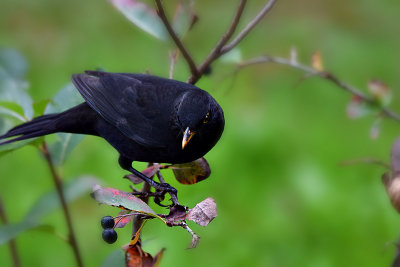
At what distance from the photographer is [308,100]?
19.6ft

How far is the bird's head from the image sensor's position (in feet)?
8.30

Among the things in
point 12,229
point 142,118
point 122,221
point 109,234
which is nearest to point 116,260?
point 109,234

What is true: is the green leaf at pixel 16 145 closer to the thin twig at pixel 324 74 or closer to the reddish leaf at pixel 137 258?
the reddish leaf at pixel 137 258

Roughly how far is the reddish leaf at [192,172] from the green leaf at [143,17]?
510 millimetres

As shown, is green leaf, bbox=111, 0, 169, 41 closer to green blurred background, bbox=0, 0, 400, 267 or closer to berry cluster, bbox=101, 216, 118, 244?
green blurred background, bbox=0, 0, 400, 267

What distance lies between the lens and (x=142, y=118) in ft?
9.19

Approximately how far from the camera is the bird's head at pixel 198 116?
253 centimetres

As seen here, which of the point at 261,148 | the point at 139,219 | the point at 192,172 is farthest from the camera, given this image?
the point at 261,148

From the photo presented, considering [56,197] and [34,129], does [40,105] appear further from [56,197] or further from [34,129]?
[56,197]

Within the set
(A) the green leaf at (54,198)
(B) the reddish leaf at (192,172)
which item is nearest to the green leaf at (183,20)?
(B) the reddish leaf at (192,172)

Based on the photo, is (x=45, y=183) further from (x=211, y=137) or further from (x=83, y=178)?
(x=211, y=137)

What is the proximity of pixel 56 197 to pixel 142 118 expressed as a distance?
499 mm

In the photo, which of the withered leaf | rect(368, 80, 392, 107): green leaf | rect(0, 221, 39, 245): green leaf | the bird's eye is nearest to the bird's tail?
rect(0, 221, 39, 245): green leaf

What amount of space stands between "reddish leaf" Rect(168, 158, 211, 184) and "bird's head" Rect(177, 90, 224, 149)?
0.68 feet
